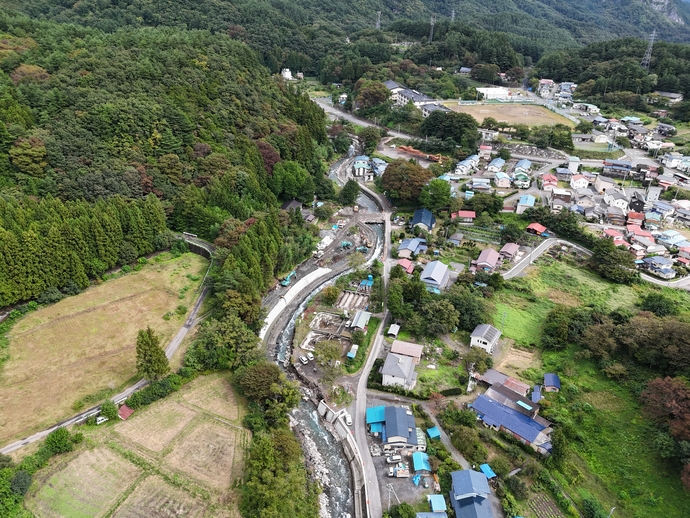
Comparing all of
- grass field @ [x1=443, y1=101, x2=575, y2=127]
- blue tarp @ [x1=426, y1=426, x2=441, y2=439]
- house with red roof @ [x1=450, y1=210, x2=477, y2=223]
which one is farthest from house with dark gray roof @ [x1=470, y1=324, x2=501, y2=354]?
grass field @ [x1=443, y1=101, x2=575, y2=127]

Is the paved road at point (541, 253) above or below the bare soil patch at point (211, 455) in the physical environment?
below

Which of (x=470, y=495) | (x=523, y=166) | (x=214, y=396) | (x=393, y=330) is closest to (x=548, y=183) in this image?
(x=523, y=166)

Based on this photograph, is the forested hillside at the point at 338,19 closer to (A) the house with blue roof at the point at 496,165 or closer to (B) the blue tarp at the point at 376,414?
(A) the house with blue roof at the point at 496,165

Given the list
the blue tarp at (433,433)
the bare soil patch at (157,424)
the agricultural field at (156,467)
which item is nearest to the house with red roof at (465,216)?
the blue tarp at (433,433)

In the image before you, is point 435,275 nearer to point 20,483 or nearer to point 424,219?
point 424,219

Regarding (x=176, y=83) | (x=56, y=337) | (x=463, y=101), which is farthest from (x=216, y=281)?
(x=463, y=101)

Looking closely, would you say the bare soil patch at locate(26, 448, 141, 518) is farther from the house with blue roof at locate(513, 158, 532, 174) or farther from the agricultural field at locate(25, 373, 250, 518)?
the house with blue roof at locate(513, 158, 532, 174)
